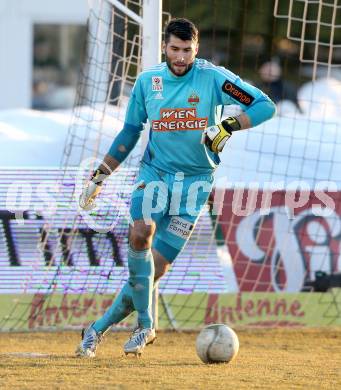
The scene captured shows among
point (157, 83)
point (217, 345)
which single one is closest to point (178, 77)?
point (157, 83)

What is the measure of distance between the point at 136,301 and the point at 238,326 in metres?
2.66

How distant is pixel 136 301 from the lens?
7.60 meters

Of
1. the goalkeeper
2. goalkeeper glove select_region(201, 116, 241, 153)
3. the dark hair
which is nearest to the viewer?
goalkeeper glove select_region(201, 116, 241, 153)

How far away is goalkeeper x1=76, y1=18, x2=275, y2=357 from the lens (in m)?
7.34

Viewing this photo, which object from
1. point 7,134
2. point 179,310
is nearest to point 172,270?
point 179,310

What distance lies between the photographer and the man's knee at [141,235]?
24.3 ft

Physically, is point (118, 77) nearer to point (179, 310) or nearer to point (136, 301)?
point (179, 310)

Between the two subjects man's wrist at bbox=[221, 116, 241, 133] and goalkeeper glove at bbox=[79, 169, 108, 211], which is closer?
man's wrist at bbox=[221, 116, 241, 133]

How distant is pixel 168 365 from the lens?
7.45 m

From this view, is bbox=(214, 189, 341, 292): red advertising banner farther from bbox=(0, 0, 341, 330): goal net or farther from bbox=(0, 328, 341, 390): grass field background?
bbox=(0, 328, 341, 390): grass field background

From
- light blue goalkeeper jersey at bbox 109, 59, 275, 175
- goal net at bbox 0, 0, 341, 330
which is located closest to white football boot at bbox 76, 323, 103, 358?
light blue goalkeeper jersey at bbox 109, 59, 275, 175

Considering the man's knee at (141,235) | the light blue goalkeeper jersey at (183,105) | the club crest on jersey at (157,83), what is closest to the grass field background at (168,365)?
the man's knee at (141,235)

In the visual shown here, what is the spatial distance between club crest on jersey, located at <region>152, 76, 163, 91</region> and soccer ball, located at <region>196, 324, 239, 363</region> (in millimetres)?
1677

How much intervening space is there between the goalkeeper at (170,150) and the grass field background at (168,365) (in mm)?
368
